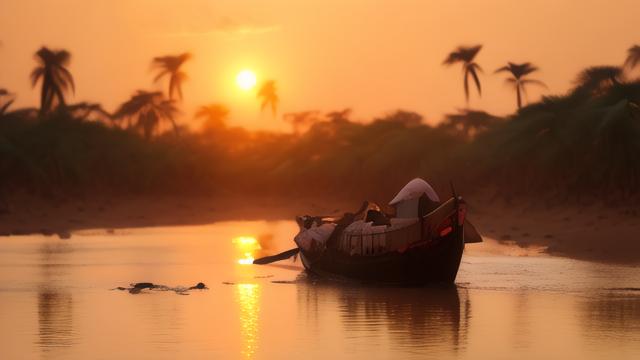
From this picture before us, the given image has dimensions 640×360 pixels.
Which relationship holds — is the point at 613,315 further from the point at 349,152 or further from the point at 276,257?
the point at 349,152

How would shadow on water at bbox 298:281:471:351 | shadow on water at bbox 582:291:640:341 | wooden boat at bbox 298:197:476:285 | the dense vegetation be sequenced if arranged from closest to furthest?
shadow on water at bbox 298:281:471:351 → shadow on water at bbox 582:291:640:341 → wooden boat at bbox 298:197:476:285 → the dense vegetation

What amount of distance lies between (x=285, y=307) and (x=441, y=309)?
123 inches

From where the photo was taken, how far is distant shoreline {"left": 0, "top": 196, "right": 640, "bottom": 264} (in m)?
38.4

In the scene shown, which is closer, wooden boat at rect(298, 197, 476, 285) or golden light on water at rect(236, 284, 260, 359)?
golden light on water at rect(236, 284, 260, 359)

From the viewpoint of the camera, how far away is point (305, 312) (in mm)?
24094

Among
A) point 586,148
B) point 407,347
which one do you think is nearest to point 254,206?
point 586,148

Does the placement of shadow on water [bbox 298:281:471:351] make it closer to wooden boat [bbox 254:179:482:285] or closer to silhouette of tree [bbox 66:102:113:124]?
wooden boat [bbox 254:179:482:285]

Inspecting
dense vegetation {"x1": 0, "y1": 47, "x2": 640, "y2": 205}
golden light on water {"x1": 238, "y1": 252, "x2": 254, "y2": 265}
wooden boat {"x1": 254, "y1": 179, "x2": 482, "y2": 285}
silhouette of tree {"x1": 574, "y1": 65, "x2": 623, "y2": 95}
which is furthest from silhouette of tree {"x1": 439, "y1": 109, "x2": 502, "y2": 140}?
wooden boat {"x1": 254, "y1": 179, "x2": 482, "y2": 285}

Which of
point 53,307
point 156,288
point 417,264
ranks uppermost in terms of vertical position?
point 417,264

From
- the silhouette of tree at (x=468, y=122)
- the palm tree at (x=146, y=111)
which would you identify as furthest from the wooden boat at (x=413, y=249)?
the palm tree at (x=146, y=111)

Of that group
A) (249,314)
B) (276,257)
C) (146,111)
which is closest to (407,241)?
(249,314)

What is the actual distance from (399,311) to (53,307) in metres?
6.90

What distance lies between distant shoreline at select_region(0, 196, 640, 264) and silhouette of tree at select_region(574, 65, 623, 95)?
6021mm

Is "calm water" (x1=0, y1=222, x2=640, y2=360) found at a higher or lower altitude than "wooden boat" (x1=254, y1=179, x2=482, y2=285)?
lower
